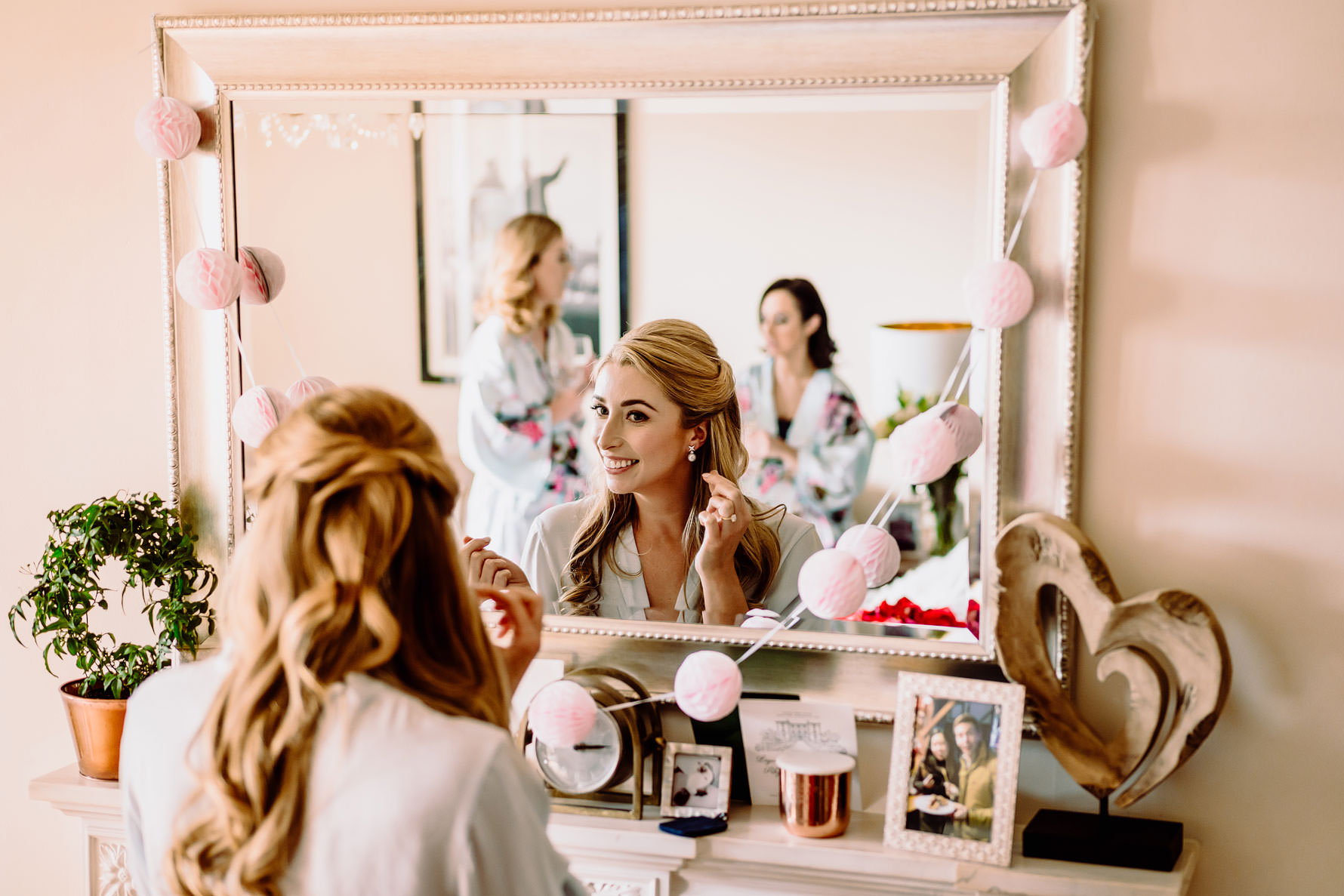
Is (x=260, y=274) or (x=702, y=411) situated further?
(x=260, y=274)

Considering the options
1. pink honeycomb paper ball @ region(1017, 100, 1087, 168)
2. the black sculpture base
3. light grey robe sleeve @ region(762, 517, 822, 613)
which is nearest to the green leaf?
light grey robe sleeve @ region(762, 517, 822, 613)

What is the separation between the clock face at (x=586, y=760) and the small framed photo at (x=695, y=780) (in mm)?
81

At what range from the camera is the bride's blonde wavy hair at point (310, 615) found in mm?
960

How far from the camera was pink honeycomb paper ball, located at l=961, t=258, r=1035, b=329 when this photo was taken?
1.50 m

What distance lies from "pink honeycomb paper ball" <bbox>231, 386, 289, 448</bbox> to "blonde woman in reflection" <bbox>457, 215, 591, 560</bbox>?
11.3 inches

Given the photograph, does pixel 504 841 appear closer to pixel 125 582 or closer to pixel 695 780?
pixel 695 780

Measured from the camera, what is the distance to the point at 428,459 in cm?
→ 103

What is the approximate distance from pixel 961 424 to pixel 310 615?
0.94 meters

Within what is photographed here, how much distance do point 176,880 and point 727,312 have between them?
1.01 m

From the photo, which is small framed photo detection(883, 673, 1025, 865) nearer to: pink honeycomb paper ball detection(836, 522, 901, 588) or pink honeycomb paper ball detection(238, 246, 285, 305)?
pink honeycomb paper ball detection(836, 522, 901, 588)

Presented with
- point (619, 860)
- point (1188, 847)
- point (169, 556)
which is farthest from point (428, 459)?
point (1188, 847)

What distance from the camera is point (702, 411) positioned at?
66.3 inches

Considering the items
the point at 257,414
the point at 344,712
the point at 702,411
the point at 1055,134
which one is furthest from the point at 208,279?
the point at 1055,134

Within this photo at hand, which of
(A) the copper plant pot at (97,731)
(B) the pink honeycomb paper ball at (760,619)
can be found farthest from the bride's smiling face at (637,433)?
(A) the copper plant pot at (97,731)
